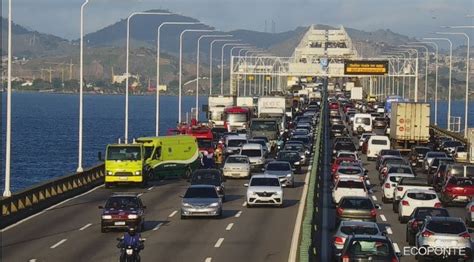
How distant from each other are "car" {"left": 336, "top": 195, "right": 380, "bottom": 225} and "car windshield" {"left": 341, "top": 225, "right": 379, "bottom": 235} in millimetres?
6840

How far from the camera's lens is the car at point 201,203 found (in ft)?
130

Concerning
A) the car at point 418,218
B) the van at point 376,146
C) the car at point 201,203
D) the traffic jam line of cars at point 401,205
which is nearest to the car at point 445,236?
the traffic jam line of cars at point 401,205

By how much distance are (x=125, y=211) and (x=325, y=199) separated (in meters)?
13.7

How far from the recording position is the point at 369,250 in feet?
80.7

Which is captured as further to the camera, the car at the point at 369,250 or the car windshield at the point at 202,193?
the car windshield at the point at 202,193

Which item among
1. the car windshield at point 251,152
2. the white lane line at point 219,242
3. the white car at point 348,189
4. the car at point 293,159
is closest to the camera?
the white lane line at point 219,242

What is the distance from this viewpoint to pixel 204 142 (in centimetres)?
6950

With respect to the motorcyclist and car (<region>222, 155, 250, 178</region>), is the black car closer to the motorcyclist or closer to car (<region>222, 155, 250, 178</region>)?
car (<region>222, 155, 250, 178</region>)

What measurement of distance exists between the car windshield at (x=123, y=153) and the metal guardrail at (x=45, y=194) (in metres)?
1.56

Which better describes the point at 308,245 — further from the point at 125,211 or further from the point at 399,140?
the point at 399,140

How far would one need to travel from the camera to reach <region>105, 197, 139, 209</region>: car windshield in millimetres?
36000

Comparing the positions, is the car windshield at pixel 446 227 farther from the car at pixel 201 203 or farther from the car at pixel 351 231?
the car at pixel 201 203

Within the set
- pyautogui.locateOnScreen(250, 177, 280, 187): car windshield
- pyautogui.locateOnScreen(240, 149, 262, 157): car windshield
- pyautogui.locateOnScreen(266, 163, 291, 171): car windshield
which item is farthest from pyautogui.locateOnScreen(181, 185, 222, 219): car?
pyautogui.locateOnScreen(240, 149, 262, 157): car windshield

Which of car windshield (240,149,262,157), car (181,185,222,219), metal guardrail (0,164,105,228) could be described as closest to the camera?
metal guardrail (0,164,105,228)
